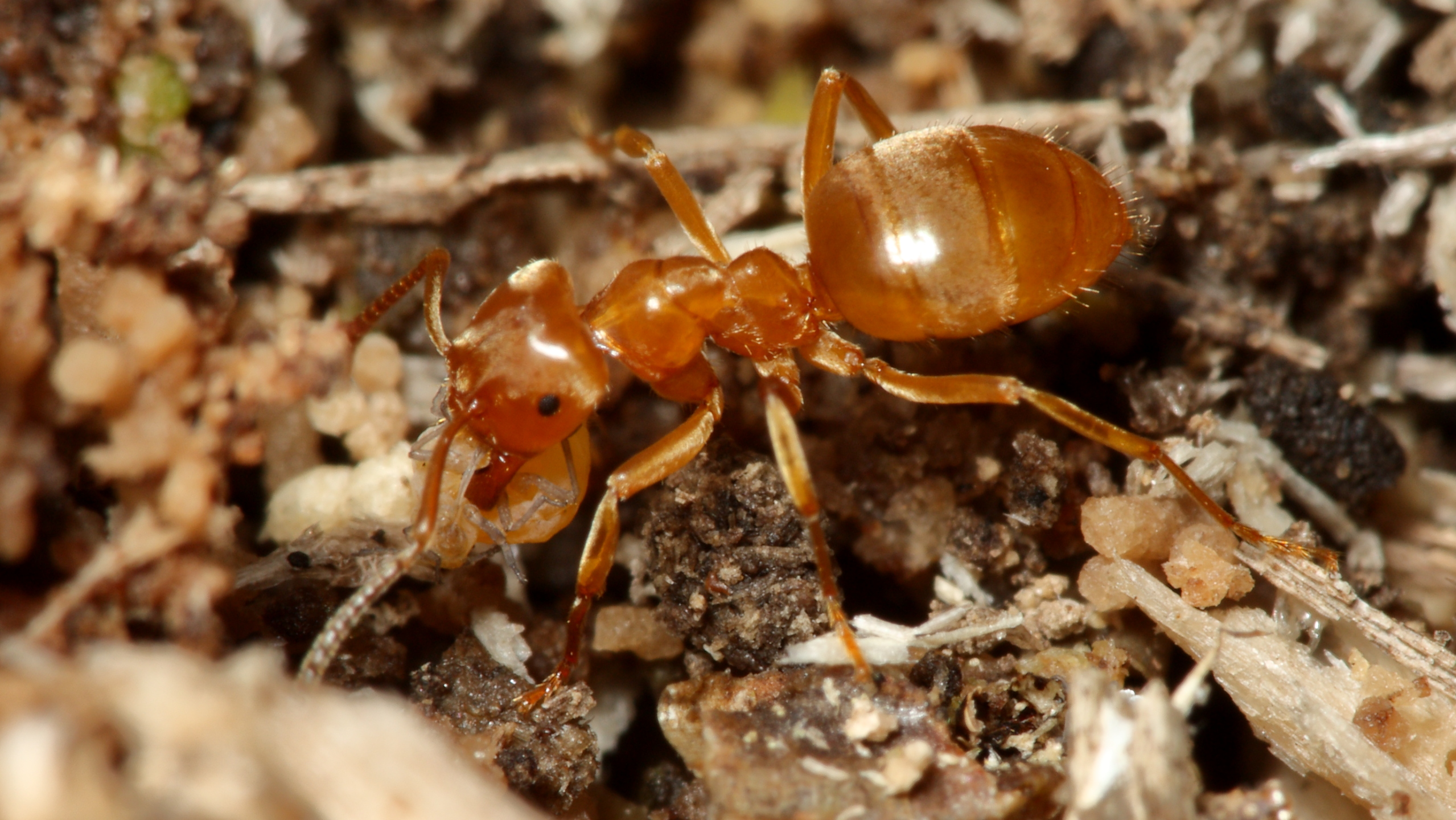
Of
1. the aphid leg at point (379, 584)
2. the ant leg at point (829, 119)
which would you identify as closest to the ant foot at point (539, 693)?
the aphid leg at point (379, 584)

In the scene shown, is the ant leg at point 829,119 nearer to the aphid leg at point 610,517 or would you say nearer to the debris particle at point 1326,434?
the aphid leg at point 610,517

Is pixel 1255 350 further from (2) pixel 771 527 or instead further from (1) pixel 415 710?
(1) pixel 415 710

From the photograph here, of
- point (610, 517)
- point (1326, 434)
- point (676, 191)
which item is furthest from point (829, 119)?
point (1326, 434)

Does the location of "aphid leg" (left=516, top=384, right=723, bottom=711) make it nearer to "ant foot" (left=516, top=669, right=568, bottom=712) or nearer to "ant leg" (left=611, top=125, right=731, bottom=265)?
"ant foot" (left=516, top=669, right=568, bottom=712)

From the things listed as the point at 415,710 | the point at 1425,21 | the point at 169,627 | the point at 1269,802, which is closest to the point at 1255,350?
the point at 1425,21

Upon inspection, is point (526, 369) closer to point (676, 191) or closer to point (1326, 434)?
point (676, 191)
